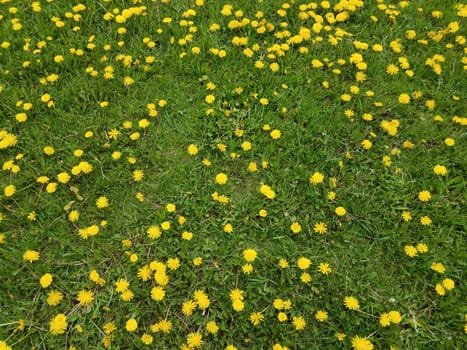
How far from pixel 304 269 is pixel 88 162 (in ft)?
6.43

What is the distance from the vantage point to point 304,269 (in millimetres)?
2680

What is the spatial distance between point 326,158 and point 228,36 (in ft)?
5.75

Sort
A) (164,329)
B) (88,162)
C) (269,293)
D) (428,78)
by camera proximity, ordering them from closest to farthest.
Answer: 1. (164,329)
2. (269,293)
3. (88,162)
4. (428,78)

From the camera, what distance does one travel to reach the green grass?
2.56 meters

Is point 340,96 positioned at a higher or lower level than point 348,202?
higher

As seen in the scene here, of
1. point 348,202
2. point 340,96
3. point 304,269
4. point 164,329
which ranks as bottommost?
point 164,329

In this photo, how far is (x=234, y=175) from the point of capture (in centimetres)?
319

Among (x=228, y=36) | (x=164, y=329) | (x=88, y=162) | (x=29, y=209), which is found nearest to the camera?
(x=164, y=329)

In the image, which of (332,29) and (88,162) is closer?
(88,162)

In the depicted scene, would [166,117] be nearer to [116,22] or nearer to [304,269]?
[116,22]

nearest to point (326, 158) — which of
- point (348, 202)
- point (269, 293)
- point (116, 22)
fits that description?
point (348, 202)

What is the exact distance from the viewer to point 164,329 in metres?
2.45

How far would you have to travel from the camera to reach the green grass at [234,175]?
101 inches

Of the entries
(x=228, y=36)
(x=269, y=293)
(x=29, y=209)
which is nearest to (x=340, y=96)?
(x=228, y=36)
